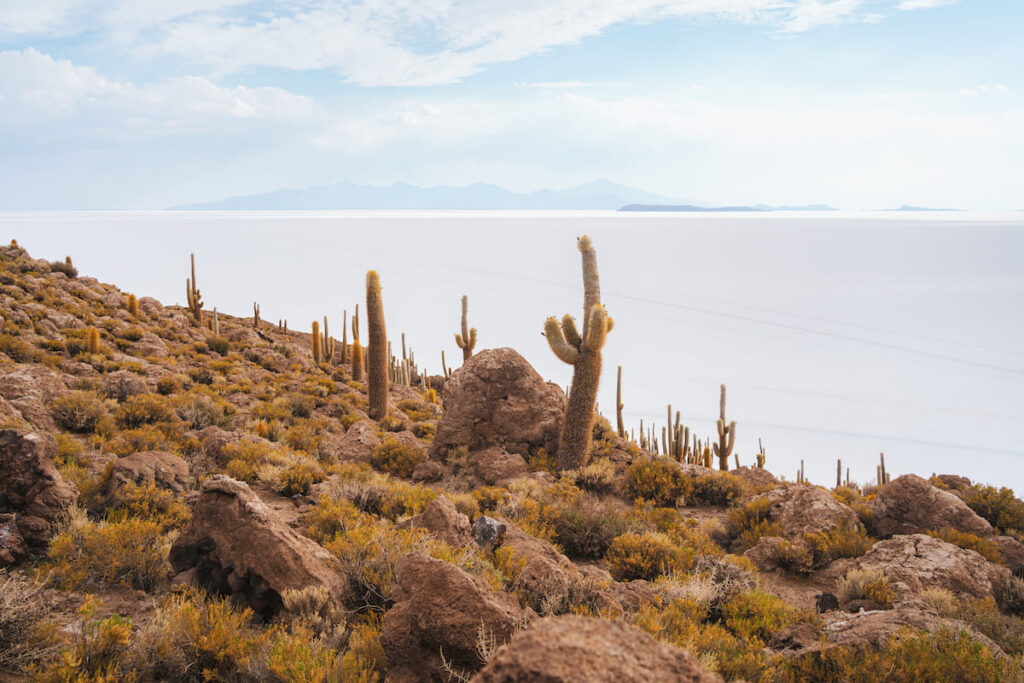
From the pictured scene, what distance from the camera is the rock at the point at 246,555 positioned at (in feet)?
18.0

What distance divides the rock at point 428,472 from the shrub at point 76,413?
217 inches

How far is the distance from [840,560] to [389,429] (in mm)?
11056

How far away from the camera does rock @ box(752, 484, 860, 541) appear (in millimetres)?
9289

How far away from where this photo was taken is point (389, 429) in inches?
642

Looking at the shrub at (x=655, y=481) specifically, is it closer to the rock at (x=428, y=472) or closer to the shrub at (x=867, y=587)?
the rock at (x=428, y=472)

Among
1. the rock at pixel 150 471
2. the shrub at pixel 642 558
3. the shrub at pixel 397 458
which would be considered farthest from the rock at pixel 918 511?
the rock at pixel 150 471

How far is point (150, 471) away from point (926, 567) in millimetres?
9955

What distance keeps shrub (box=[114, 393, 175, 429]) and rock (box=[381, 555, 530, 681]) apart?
8996 mm

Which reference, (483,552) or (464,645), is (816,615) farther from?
(464,645)

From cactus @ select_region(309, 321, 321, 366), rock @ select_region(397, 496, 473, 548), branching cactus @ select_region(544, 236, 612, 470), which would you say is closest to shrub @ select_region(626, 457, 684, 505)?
branching cactus @ select_region(544, 236, 612, 470)

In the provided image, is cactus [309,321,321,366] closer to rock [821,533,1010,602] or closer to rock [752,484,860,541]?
rock [752,484,860,541]

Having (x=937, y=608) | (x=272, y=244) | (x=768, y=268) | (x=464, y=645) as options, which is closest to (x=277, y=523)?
(x=464, y=645)

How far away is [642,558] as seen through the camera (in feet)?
25.0

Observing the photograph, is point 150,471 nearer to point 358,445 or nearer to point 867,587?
point 358,445
